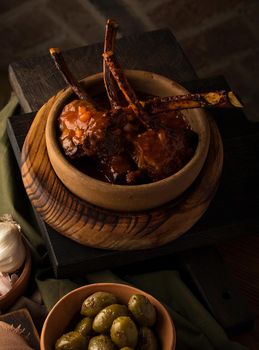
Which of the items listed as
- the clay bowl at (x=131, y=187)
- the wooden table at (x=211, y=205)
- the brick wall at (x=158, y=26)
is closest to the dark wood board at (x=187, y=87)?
the wooden table at (x=211, y=205)

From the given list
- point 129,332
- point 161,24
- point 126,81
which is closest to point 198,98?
point 126,81

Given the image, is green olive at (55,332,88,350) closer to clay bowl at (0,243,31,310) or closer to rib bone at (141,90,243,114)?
clay bowl at (0,243,31,310)

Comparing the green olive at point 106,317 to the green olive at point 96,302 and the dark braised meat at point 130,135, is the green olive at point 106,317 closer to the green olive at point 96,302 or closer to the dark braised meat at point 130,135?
the green olive at point 96,302

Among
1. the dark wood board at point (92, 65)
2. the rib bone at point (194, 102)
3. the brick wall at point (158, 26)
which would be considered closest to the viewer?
the rib bone at point (194, 102)

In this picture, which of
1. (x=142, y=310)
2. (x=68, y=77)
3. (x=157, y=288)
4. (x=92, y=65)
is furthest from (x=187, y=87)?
(x=142, y=310)

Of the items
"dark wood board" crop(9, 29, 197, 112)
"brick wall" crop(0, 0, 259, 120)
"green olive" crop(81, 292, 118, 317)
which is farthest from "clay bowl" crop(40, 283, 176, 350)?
"brick wall" crop(0, 0, 259, 120)

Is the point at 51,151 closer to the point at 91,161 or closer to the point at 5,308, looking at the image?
the point at 91,161

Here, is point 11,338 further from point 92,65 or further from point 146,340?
point 92,65
